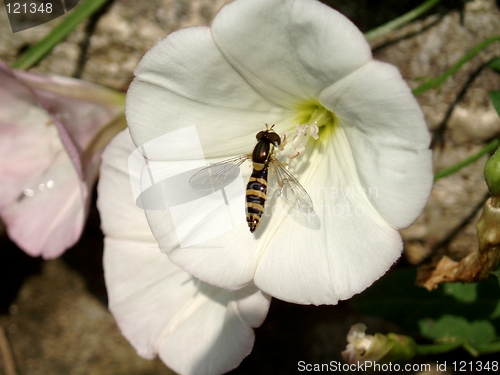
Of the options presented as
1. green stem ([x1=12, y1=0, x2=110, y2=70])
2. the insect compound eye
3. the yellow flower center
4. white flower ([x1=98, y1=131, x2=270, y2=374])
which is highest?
the yellow flower center

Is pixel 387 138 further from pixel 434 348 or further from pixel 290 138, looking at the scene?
pixel 434 348

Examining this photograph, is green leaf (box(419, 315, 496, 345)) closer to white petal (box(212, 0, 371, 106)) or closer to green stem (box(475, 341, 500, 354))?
green stem (box(475, 341, 500, 354))

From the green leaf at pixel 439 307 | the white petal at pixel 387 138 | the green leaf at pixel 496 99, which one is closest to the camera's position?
the white petal at pixel 387 138

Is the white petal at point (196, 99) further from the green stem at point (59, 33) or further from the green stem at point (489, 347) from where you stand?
the green stem at point (489, 347)

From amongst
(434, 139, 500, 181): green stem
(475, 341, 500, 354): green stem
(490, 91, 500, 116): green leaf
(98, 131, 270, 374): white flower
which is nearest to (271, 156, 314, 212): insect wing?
(98, 131, 270, 374): white flower

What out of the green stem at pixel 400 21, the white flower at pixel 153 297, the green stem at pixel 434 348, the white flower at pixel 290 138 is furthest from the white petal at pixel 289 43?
the green stem at pixel 434 348

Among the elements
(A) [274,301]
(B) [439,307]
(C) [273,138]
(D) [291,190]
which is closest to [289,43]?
(C) [273,138]

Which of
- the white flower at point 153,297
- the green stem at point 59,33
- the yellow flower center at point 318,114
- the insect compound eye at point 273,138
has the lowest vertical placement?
the white flower at point 153,297
